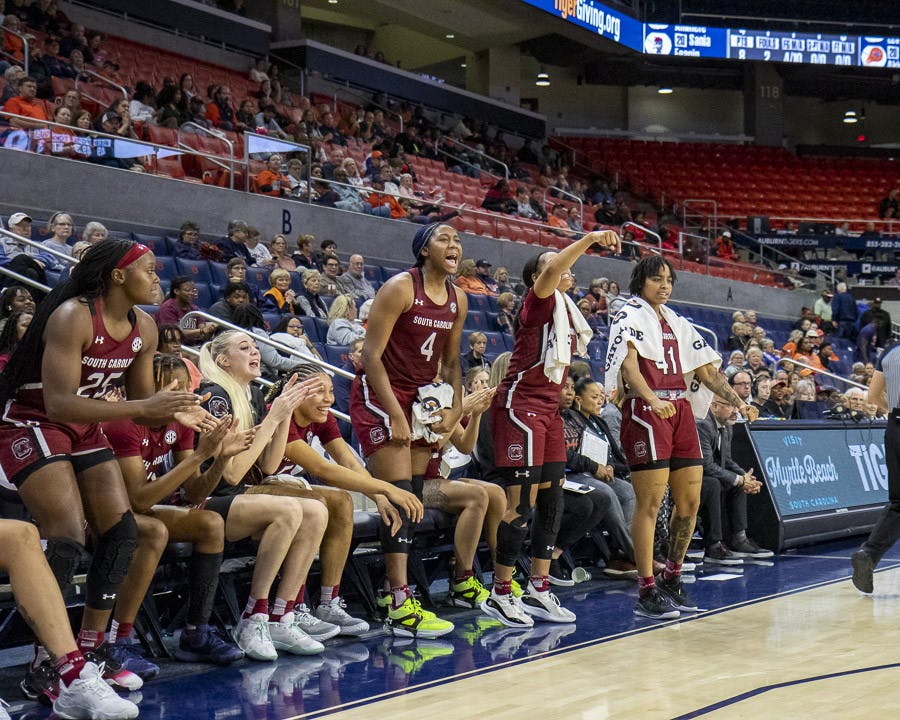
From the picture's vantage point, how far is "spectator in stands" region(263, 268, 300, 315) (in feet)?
32.0

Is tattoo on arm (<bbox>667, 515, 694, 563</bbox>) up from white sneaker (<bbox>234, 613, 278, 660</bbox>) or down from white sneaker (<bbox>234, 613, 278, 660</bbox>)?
up

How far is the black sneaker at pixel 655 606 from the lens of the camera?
5.74 metres

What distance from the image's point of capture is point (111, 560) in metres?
4.05

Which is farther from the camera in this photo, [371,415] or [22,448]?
[371,415]

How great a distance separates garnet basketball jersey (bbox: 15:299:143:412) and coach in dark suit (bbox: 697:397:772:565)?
15.5 ft

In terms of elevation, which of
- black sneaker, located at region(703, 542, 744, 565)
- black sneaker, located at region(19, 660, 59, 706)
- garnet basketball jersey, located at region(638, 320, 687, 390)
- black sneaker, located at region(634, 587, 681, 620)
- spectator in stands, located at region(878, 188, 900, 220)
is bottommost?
black sneaker, located at region(703, 542, 744, 565)

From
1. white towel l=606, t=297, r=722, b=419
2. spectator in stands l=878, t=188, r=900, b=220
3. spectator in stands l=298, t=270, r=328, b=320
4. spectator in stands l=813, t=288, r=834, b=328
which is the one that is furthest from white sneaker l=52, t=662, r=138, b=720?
spectator in stands l=878, t=188, r=900, b=220

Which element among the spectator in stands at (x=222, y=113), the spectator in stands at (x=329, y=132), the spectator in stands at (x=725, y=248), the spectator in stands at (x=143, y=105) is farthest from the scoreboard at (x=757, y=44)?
the spectator in stands at (x=143, y=105)

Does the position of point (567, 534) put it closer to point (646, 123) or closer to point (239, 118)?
point (239, 118)

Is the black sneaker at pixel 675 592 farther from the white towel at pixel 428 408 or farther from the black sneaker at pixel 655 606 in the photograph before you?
the white towel at pixel 428 408

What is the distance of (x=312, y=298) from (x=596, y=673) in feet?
20.8

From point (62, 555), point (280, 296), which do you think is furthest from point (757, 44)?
point (62, 555)

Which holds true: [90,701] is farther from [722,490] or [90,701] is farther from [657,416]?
[722,490]

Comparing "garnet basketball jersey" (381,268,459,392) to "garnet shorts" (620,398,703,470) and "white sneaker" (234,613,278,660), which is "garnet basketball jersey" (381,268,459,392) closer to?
"garnet shorts" (620,398,703,470)
